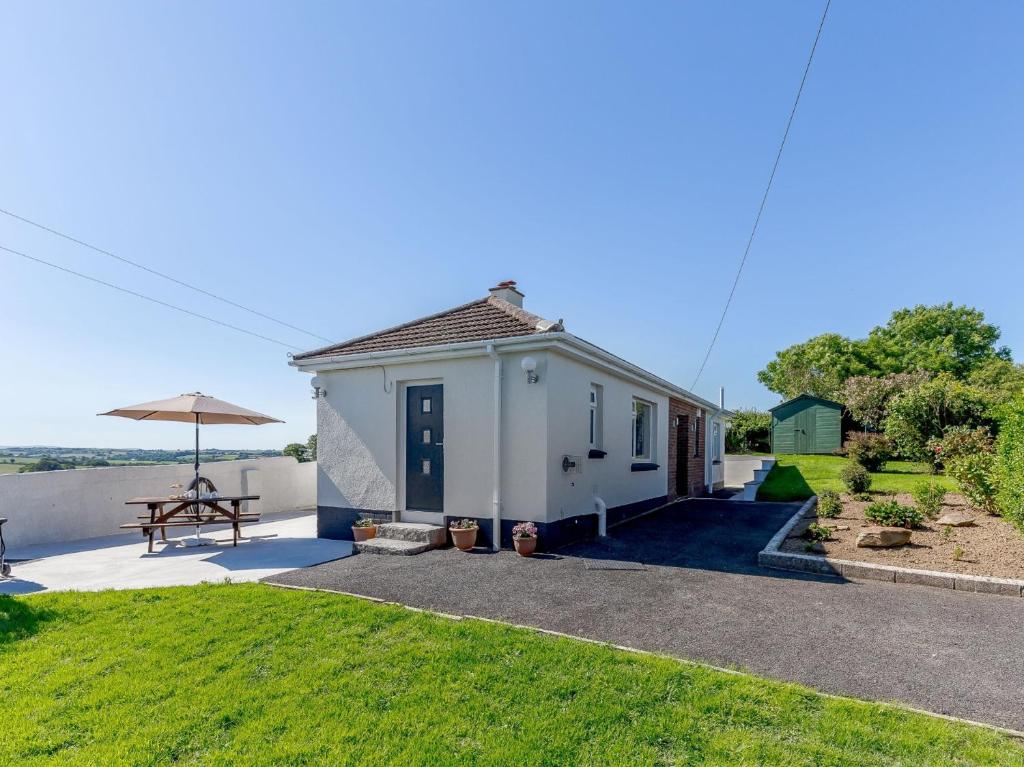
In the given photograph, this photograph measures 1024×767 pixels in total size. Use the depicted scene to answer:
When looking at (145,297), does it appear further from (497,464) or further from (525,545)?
(525,545)

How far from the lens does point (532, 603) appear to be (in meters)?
5.00

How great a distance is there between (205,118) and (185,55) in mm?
1266

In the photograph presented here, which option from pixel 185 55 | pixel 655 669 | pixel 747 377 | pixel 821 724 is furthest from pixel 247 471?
pixel 747 377

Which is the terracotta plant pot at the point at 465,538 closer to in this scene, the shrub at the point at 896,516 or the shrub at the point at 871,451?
the shrub at the point at 896,516

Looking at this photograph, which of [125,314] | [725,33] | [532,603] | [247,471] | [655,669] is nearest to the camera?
[655,669]

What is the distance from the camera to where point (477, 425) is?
778 centimetres

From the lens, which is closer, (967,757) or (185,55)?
(967,757)

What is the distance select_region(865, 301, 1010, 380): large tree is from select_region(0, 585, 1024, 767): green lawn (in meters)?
46.5

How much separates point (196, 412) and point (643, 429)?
9.33 m

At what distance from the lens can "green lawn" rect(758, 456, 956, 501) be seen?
1364cm

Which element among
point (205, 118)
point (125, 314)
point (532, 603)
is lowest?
point (532, 603)

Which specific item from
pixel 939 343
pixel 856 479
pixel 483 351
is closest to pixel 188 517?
pixel 483 351

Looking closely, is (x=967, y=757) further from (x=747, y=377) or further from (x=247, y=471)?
(x=747, y=377)

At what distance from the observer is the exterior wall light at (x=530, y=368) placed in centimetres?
728
